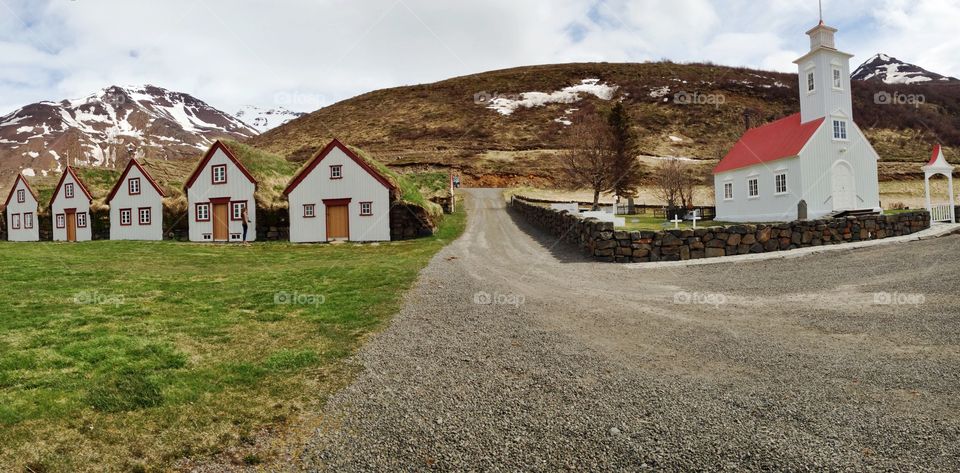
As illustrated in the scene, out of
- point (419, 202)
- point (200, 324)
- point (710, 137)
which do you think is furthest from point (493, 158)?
point (200, 324)

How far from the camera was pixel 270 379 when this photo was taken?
6047mm

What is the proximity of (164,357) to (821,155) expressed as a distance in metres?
34.4

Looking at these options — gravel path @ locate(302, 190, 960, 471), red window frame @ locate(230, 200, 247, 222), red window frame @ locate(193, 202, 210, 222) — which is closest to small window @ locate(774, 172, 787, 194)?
gravel path @ locate(302, 190, 960, 471)

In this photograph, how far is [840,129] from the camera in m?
30.1

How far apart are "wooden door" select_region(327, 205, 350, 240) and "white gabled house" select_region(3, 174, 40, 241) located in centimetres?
2863

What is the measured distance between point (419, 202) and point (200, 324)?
2168 cm

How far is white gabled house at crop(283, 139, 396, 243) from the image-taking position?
29375 mm

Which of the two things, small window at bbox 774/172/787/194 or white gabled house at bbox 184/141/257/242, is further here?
white gabled house at bbox 184/141/257/242

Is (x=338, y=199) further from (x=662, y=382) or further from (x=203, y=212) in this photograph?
(x=662, y=382)

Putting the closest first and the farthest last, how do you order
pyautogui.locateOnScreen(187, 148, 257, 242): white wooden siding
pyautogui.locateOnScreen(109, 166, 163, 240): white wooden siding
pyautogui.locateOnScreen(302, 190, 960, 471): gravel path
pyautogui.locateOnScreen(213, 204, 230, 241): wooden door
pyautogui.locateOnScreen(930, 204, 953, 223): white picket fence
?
pyautogui.locateOnScreen(302, 190, 960, 471): gravel path
pyautogui.locateOnScreen(930, 204, 953, 223): white picket fence
pyautogui.locateOnScreen(187, 148, 257, 242): white wooden siding
pyautogui.locateOnScreen(213, 204, 230, 241): wooden door
pyautogui.locateOnScreen(109, 166, 163, 240): white wooden siding

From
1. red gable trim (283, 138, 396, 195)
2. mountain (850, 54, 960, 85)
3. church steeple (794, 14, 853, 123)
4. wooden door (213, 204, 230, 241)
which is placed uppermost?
mountain (850, 54, 960, 85)

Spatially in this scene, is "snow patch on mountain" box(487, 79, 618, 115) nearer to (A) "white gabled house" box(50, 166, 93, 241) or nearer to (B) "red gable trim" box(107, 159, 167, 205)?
(B) "red gable trim" box(107, 159, 167, 205)

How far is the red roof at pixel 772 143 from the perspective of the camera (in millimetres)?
30031

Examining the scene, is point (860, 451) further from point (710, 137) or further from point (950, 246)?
point (710, 137)
